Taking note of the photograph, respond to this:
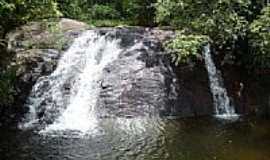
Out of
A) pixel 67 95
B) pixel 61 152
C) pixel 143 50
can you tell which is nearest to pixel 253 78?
pixel 143 50

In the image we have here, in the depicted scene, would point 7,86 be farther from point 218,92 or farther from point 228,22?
point 228,22

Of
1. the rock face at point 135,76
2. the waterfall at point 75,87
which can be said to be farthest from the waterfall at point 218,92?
the waterfall at point 75,87

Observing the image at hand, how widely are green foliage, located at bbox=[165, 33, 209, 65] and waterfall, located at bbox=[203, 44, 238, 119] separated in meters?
1.04

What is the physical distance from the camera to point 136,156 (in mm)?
11188

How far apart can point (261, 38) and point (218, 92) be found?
249cm

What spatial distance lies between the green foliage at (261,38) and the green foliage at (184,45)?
1453 millimetres

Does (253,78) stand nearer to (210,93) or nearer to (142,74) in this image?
(210,93)

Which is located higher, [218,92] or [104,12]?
[104,12]

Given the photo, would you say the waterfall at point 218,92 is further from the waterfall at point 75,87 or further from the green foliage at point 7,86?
the green foliage at point 7,86

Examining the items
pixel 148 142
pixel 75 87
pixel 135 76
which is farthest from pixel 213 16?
pixel 148 142

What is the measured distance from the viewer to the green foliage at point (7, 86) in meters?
13.4

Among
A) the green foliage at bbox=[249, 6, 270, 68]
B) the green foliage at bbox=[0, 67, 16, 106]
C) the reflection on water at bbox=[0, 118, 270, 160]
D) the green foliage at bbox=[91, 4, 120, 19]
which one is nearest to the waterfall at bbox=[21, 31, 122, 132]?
the green foliage at bbox=[0, 67, 16, 106]

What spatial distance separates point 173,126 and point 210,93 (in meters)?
2.75

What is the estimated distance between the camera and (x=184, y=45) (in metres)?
14.9
